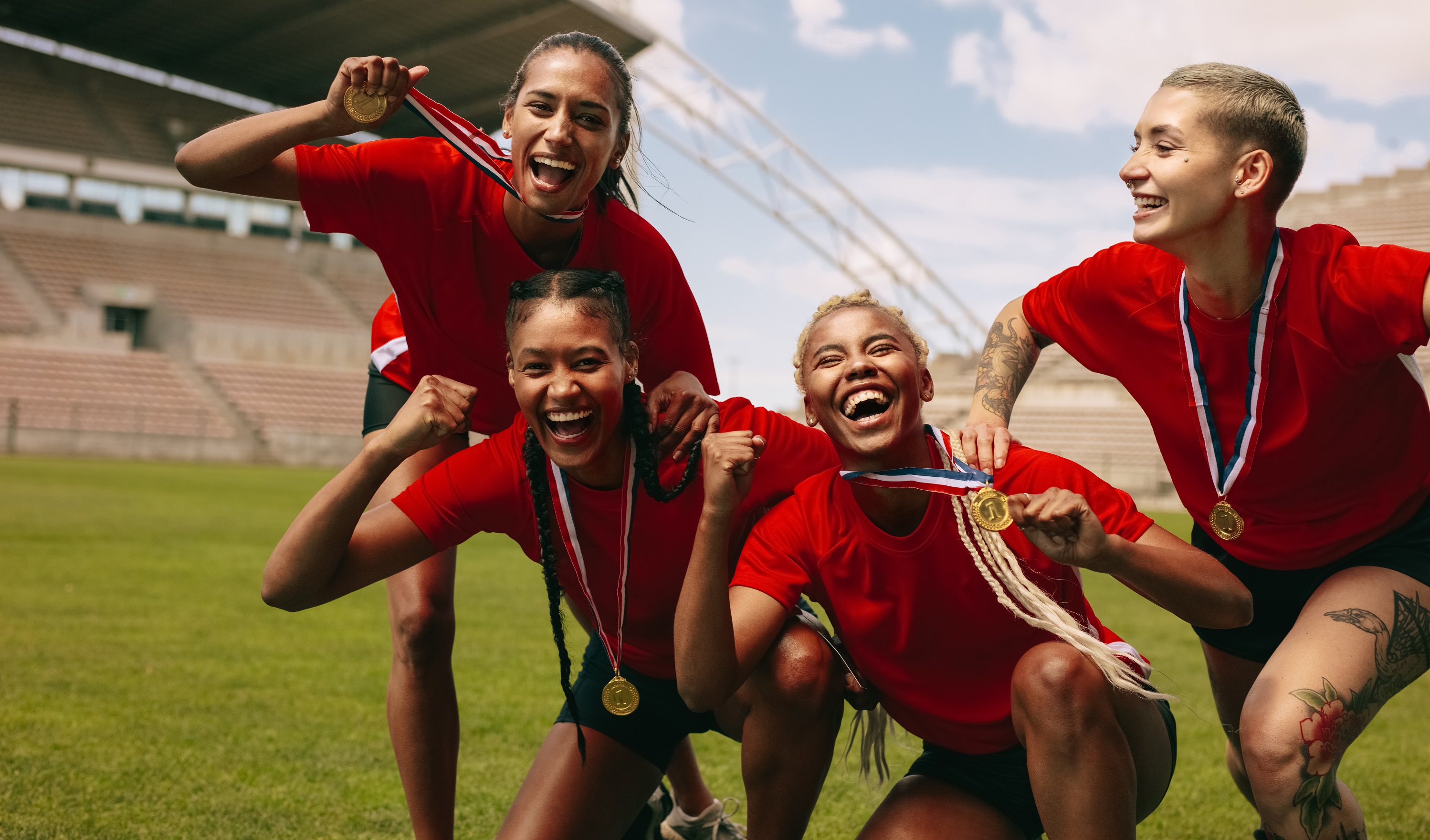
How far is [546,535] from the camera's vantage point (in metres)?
3.01

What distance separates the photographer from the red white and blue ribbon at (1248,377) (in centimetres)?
284

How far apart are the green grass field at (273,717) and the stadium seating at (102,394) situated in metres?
20.3

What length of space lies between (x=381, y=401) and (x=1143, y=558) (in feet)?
8.46

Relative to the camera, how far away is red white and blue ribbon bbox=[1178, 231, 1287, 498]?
2.84m

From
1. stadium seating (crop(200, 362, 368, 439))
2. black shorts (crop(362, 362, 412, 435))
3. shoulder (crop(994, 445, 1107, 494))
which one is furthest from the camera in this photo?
stadium seating (crop(200, 362, 368, 439))

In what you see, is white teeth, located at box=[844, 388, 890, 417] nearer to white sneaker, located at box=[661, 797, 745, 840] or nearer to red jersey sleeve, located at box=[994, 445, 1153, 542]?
Answer: red jersey sleeve, located at box=[994, 445, 1153, 542]

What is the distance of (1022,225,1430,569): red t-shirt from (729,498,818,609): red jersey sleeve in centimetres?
109

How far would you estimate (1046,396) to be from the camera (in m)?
32.5

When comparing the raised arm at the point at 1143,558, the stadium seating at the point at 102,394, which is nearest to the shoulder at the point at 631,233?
the raised arm at the point at 1143,558

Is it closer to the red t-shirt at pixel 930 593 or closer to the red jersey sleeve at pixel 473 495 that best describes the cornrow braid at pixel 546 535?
the red jersey sleeve at pixel 473 495

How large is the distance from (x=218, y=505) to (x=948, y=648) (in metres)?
15.7

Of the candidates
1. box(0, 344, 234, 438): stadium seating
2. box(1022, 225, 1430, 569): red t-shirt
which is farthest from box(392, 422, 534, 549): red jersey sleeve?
box(0, 344, 234, 438): stadium seating

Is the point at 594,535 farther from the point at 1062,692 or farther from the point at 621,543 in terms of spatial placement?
the point at 1062,692

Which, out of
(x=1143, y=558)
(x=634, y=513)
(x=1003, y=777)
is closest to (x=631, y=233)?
(x=634, y=513)
